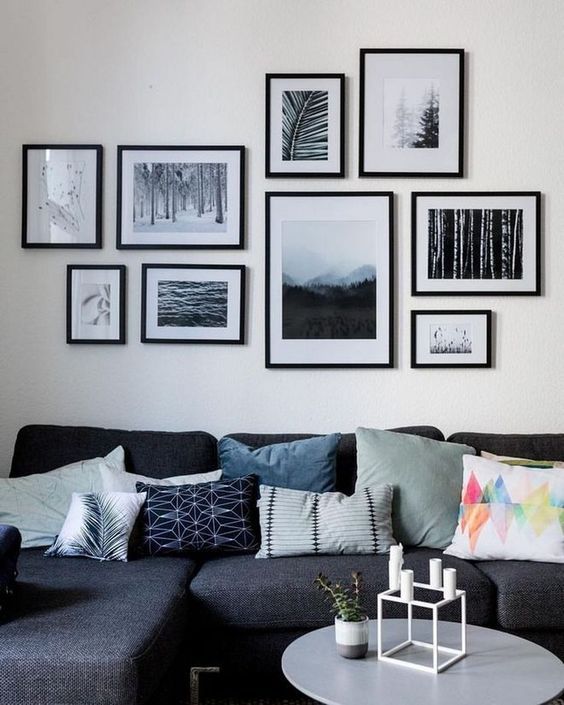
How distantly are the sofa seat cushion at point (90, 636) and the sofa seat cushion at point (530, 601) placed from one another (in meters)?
0.99

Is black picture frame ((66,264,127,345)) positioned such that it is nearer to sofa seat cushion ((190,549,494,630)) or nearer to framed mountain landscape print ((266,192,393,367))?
framed mountain landscape print ((266,192,393,367))

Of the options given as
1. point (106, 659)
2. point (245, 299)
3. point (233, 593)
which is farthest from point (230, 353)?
point (106, 659)

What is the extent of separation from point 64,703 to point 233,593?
2.39 feet

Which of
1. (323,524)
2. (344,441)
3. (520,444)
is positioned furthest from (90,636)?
(520,444)

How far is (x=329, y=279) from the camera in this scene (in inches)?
140

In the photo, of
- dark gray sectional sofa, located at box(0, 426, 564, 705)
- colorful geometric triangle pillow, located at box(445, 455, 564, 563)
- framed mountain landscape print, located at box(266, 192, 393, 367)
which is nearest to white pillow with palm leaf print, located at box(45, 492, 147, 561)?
dark gray sectional sofa, located at box(0, 426, 564, 705)

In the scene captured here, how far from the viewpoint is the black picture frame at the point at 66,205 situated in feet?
11.7

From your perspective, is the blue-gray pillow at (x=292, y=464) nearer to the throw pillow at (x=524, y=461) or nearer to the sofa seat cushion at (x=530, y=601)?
the throw pillow at (x=524, y=461)

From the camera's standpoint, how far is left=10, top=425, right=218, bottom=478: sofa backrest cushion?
323cm

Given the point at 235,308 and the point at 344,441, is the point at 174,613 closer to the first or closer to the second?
the point at 344,441

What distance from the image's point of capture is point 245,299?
3568 millimetres

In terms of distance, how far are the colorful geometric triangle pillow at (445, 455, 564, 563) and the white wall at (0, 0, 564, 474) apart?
617 mm

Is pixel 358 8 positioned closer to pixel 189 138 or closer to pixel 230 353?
pixel 189 138

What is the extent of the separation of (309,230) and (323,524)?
4.29 ft
